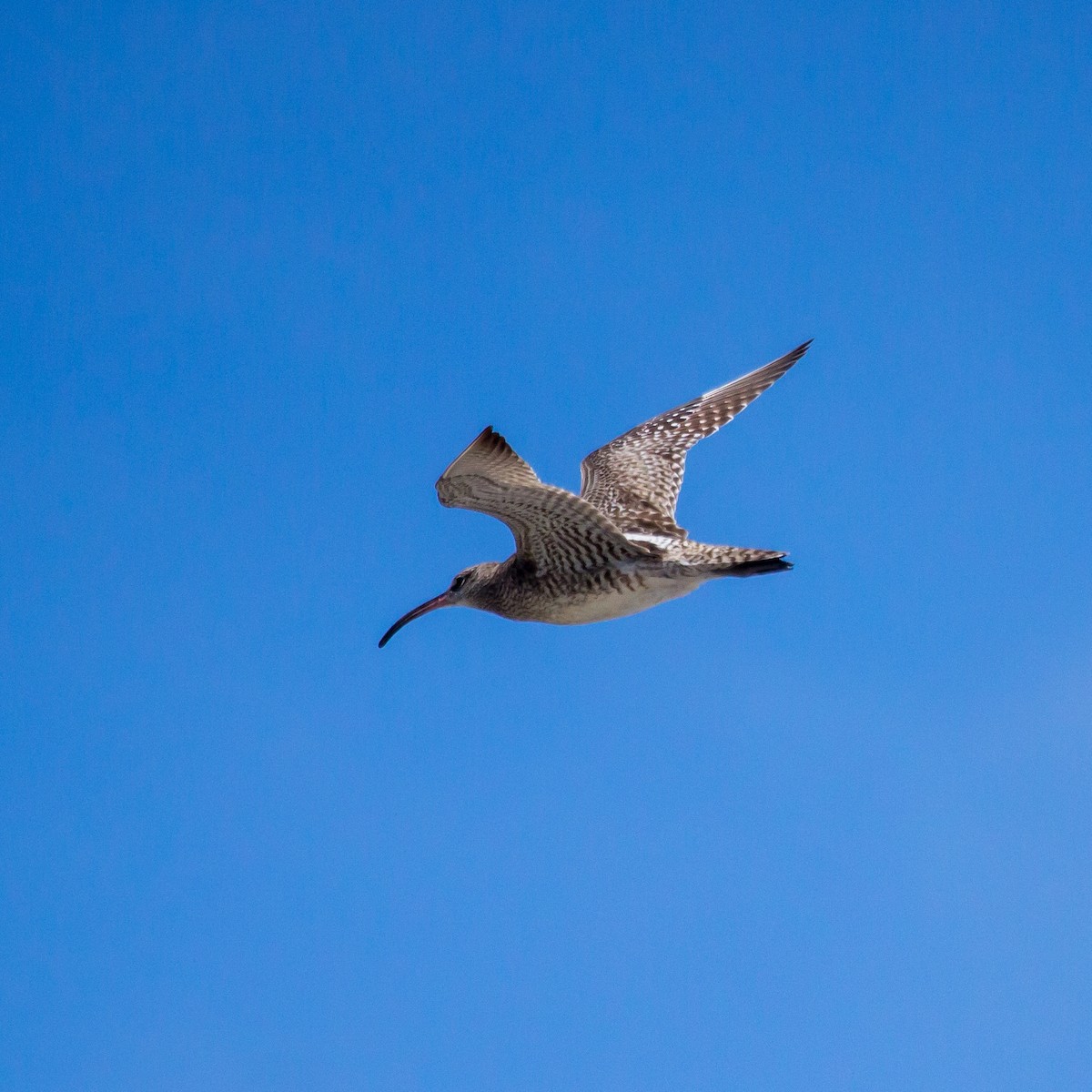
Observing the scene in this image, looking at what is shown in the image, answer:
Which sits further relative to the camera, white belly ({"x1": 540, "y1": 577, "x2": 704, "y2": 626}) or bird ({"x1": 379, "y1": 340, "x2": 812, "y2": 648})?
white belly ({"x1": 540, "y1": 577, "x2": 704, "y2": 626})

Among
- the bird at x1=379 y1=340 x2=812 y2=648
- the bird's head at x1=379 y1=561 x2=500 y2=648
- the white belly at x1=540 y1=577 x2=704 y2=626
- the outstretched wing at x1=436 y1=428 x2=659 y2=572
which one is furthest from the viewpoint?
the bird's head at x1=379 y1=561 x2=500 y2=648

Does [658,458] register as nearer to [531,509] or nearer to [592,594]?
[592,594]

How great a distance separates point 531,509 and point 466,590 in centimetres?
228

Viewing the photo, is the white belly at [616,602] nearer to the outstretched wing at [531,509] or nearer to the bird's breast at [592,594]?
the bird's breast at [592,594]

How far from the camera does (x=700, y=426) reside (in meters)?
15.1

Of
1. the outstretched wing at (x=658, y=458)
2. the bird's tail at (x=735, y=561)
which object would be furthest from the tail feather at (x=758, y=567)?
the outstretched wing at (x=658, y=458)

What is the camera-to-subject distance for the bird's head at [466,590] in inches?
496

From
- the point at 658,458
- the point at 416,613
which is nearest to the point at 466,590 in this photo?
the point at 416,613

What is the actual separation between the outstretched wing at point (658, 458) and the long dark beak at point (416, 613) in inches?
69.9

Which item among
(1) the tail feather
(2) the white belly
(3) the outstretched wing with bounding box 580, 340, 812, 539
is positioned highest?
(3) the outstretched wing with bounding box 580, 340, 812, 539

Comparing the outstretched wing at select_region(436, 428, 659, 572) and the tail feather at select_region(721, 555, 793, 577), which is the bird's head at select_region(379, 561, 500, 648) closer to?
the outstretched wing at select_region(436, 428, 659, 572)

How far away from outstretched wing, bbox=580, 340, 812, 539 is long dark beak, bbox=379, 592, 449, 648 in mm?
1775

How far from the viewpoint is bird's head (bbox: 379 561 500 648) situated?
12.6 m

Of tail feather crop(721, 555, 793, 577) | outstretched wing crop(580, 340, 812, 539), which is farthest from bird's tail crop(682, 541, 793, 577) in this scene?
outstretched wing crop(580, 340, 812, 539)
